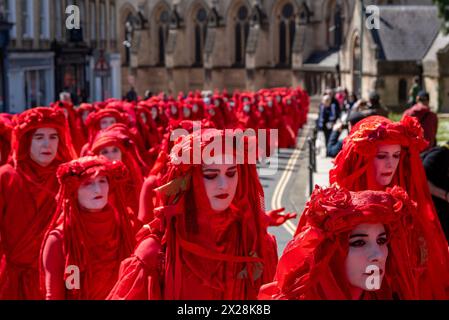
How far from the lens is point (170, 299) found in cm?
452

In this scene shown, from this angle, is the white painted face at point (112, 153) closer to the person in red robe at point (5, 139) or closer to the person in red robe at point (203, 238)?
the person in red robe at point (5, 139)

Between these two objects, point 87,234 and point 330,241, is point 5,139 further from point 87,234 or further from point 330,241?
point 330,241

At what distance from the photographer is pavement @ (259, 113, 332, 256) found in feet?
45.5

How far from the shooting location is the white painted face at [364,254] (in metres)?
3.99

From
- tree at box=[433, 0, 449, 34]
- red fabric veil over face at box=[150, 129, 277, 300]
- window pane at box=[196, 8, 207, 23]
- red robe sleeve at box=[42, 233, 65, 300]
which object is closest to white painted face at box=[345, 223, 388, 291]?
red fabric veil over face at box=[150, 129, 277, 300]

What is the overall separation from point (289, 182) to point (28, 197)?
12562 millimetres

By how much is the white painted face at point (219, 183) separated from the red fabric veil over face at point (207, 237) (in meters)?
0.03

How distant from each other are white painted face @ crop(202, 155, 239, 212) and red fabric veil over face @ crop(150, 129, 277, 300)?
3 centimetres

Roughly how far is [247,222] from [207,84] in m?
54.5

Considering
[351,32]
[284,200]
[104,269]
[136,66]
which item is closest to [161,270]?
[104,269]

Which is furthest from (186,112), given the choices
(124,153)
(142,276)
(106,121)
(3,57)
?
(3,57)

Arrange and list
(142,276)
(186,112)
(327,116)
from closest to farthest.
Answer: (142,276)
(186,112)
(327,116)

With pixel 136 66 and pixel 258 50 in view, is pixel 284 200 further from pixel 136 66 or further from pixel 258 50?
pixel 136 66

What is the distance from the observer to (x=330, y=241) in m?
3.99
